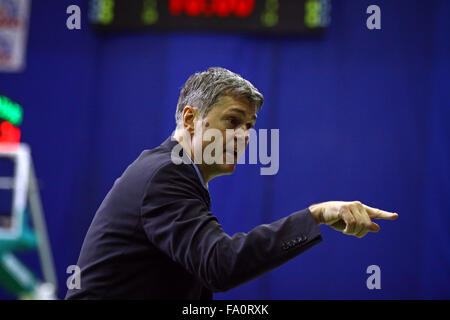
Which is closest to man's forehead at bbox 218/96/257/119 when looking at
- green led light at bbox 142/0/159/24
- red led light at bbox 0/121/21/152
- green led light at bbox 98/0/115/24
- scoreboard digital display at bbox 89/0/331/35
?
scoreboard digital display at bbox 89/0/331/35

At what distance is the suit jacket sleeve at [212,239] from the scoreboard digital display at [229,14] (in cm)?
283

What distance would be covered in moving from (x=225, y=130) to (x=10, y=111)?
3.07 m

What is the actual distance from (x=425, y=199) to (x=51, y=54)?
132 inches

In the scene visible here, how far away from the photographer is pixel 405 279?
148 inches

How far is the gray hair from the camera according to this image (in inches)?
47.5

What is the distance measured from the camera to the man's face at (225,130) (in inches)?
46.6

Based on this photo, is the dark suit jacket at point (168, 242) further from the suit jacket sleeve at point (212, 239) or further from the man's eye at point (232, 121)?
the man's eye at point (232, 121)

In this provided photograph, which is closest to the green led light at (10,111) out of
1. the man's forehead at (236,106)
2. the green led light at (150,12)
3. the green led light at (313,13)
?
the green led light at (150,12)

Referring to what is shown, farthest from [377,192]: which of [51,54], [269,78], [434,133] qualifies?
[51,54]

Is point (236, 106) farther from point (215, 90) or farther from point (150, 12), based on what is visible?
point (150, 12)

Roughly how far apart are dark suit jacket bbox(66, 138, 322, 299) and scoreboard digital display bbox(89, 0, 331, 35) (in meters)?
2.69
